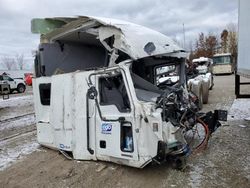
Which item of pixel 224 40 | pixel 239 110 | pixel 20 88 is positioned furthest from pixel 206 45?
pixel 239 110

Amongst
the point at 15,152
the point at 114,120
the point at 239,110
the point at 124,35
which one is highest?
the point at 124,35

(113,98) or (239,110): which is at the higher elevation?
(113,98)

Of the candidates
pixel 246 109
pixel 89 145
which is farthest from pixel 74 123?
pixel 246 109

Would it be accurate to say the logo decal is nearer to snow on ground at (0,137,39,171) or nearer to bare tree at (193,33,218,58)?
snow on ground at (0,137,39,171)

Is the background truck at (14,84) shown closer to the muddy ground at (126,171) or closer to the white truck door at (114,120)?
the muddy ground at (126,171)

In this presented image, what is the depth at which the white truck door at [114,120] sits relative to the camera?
507 centimetres

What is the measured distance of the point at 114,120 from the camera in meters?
5.22

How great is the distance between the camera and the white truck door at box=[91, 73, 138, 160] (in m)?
5.07

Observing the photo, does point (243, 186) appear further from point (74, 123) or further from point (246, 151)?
point (74, 123)

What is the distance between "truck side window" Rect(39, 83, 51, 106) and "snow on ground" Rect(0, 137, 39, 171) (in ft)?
3.77

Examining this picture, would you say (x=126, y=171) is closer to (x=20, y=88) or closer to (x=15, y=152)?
(x=15, y=152)

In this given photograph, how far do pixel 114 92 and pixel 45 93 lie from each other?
6.15 ft

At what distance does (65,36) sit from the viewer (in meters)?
6.56

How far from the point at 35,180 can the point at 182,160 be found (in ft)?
7.74
